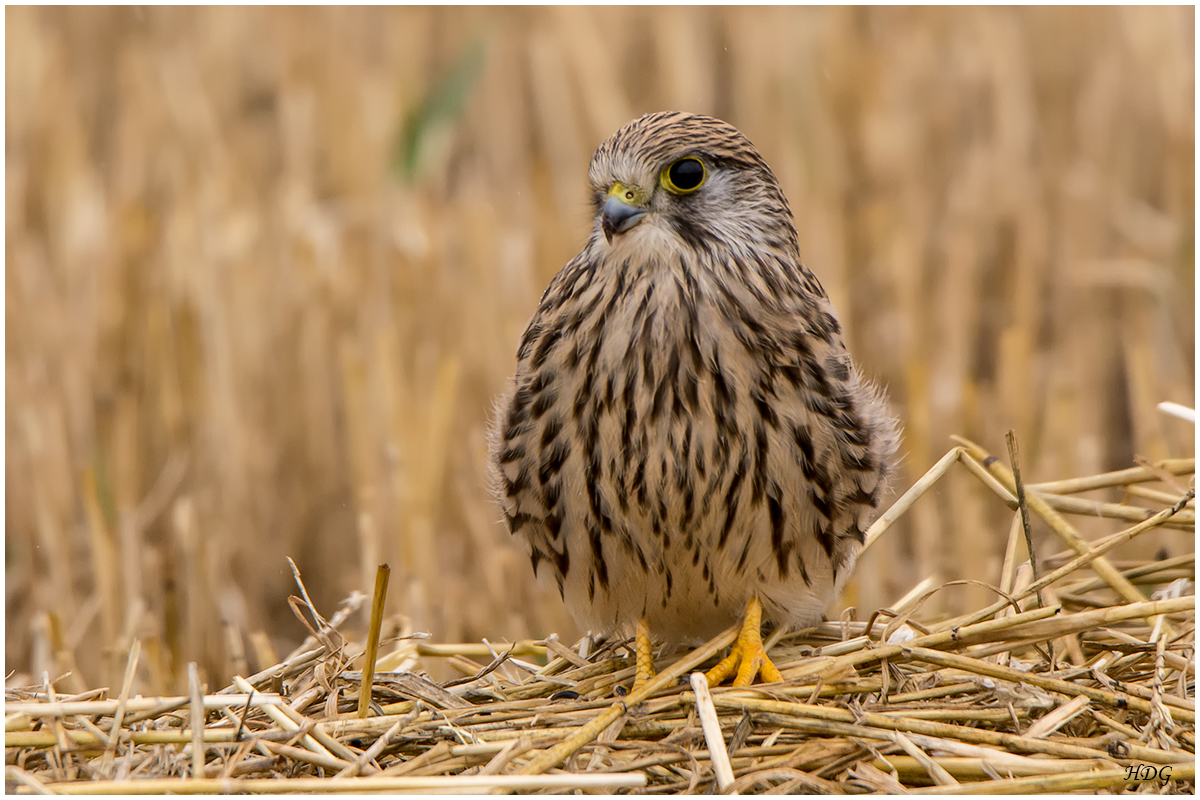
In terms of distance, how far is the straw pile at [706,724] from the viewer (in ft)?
8.58

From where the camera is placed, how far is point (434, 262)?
5.51 m

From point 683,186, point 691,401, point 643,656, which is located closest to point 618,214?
point 683,186

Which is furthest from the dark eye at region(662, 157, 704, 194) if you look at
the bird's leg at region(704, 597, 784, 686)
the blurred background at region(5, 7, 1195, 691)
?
the bird's leg at region(704, 597, 784, 686)

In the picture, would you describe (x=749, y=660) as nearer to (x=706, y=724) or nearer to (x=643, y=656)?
(x=643, y=656)

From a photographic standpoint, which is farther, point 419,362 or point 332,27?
point 332,27

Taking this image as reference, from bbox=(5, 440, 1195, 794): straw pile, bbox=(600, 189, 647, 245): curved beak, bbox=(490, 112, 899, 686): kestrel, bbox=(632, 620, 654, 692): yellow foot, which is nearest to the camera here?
bbox=(5, 440, 1195, 794): straw pile

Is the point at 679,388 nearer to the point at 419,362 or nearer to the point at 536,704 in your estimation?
the point at 536,704

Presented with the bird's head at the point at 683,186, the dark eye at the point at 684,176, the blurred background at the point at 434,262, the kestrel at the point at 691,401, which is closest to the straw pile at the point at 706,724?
the kestrel at the point at 691,401

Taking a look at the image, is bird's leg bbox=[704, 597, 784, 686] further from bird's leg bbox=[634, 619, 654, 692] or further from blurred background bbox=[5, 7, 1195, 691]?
blurred background bbox=[5, 7, 1195, 691]

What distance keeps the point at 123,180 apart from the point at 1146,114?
15.0 feet

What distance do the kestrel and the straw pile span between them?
9.4 inches

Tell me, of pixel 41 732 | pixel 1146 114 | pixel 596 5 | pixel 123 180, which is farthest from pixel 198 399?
pixel 1146 114

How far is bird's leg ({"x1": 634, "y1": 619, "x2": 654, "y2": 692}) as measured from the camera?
10.6 feet

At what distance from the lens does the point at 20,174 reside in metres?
5.79
